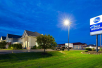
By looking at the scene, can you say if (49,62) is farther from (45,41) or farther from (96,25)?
(96,25)

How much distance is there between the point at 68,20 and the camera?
106 ft

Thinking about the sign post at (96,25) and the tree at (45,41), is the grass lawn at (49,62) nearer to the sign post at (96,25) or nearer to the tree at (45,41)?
the tree at (45,41)

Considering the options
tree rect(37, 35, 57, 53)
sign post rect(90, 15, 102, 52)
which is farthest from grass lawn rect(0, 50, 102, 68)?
sign post rect(90, 15, 102, 52)

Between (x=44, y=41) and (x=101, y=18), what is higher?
(x=101, y=18)

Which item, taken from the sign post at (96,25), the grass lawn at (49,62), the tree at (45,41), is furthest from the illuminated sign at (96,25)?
the tree at (45,41)

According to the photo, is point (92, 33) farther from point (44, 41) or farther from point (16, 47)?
point (16, 47)

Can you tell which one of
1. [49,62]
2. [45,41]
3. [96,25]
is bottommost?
[49,62]

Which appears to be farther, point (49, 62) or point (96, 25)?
point (96, 25)

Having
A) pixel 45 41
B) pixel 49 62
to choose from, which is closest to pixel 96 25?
pixel 45 41

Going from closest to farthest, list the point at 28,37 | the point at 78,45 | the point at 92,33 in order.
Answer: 1. the point at 92,33
2. the point at 28,37
3. the point at 78,45

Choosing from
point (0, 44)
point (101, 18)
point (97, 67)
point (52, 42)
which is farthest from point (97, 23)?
point (0, 44)

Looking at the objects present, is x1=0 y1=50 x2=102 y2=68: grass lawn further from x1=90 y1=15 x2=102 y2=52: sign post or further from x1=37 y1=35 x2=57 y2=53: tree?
x1=90 y1=15 x2=102 y2=52: sign post

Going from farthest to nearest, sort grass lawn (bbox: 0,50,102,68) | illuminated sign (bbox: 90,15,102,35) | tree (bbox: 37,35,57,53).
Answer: illuminated sign (bbox: 90,15,102,35), tree (bbox: 37,35,57,53), grass lawn (bbox: 0,50,102,68)

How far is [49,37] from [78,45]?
36.2m
